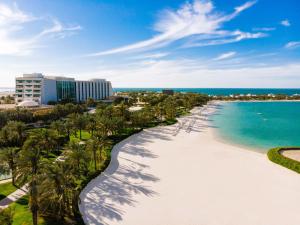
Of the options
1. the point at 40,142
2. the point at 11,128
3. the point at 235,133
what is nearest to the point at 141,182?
the point at 40,142

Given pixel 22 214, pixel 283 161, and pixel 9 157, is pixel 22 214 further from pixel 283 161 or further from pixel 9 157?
pixel 283 161

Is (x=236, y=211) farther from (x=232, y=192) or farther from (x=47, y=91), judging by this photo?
(x=47, y=91)

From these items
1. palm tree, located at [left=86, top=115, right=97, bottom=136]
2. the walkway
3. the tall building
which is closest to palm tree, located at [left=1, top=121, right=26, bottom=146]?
palm tree, located at [left=86, top=115, right=97, bottom=136]

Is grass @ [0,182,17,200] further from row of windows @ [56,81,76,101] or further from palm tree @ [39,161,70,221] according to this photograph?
row of windows @ [56,81,76,101]

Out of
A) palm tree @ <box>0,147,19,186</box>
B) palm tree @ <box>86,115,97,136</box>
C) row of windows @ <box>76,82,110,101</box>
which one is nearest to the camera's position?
palm tree @ <box>0,147,19,186</box>

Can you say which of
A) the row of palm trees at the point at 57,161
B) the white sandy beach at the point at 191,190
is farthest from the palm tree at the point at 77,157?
the white sandy beach at the point at 191,190

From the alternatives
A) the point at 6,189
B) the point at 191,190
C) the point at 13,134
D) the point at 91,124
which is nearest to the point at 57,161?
the point at 6,189
